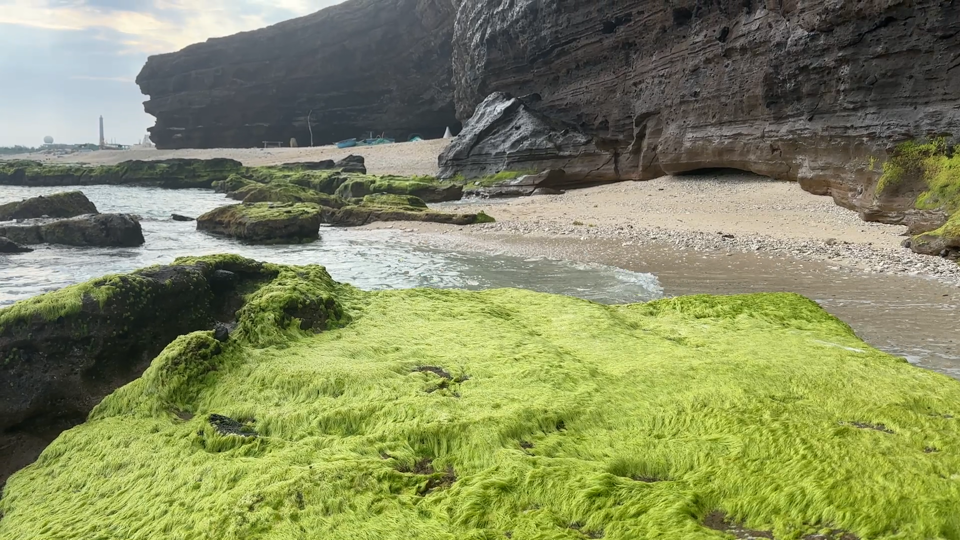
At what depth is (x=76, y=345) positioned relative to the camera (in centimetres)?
431

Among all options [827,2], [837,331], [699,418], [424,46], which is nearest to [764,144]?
[827,2]

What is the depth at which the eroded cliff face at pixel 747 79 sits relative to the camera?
1306cm

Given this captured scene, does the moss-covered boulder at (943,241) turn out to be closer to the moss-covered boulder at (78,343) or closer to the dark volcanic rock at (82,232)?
the moss-covered boulder at (78,343)

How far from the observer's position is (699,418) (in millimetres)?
3396

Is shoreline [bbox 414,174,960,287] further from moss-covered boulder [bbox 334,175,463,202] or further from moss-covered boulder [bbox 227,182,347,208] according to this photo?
moss-covered boulder [bbox 227,182,347,208]

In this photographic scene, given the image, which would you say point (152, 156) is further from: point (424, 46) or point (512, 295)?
point (512, 295)

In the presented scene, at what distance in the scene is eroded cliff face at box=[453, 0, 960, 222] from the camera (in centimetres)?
1306

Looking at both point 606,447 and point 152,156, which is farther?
point 152,156

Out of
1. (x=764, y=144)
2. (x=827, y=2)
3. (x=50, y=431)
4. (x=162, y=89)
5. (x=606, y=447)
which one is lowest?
(x=50, y=431)

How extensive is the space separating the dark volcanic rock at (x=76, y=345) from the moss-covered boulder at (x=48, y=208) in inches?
731

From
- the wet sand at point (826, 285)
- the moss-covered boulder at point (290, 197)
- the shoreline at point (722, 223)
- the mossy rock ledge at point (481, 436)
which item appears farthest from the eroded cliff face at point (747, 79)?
the moss-covered boulder at point (290, 197)

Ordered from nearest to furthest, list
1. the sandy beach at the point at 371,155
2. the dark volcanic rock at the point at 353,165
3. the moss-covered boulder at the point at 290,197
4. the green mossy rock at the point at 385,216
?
the green mossy rock at the point at 385,216 < the moss-covered boulder at the point at 290,197 < the dark volcanic rock at the point at 353,165 < the sandy beach at the point at 371,155

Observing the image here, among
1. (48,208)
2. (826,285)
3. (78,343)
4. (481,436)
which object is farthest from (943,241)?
(48,208)

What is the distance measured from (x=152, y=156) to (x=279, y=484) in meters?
65.7
